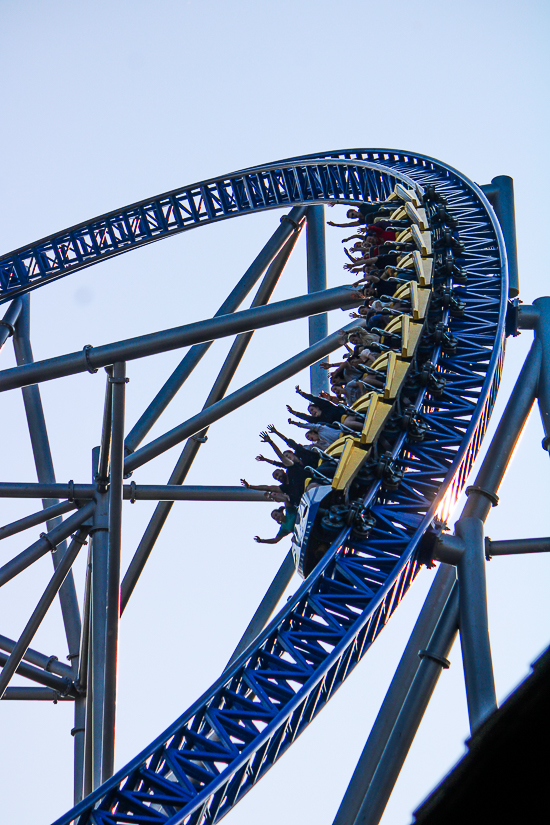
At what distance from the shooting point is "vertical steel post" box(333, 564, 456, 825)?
5.39 meters

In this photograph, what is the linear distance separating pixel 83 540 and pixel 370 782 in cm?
370

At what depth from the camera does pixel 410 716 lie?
18.3ft

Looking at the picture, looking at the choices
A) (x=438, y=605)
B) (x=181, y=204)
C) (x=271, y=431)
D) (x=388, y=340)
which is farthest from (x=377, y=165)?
(x=438, y=605)

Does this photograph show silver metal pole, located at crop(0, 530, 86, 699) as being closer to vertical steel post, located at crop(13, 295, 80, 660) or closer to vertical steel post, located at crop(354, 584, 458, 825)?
vertical steel post, located at crop(13, 295, 80, 660)

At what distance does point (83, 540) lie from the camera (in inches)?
329

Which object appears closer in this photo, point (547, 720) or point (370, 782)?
point (547, 720)

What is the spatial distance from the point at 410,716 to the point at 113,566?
2189 millimetres

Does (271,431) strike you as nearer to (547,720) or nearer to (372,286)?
(372,286)

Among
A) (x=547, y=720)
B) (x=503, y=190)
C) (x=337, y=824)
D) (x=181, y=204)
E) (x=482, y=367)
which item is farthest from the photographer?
(x=181, y=204)

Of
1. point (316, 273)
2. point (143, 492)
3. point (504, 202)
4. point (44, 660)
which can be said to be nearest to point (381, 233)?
point (316, 273)

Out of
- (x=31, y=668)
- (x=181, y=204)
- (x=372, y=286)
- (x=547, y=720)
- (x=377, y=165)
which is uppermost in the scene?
(x=181, y=204)

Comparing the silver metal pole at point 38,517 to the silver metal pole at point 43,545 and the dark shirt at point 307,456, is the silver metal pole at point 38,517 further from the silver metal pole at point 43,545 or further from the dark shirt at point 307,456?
the dark shirt at point 307,456

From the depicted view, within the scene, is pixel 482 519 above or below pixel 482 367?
below

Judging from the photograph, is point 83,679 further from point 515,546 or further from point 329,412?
point 515,546
